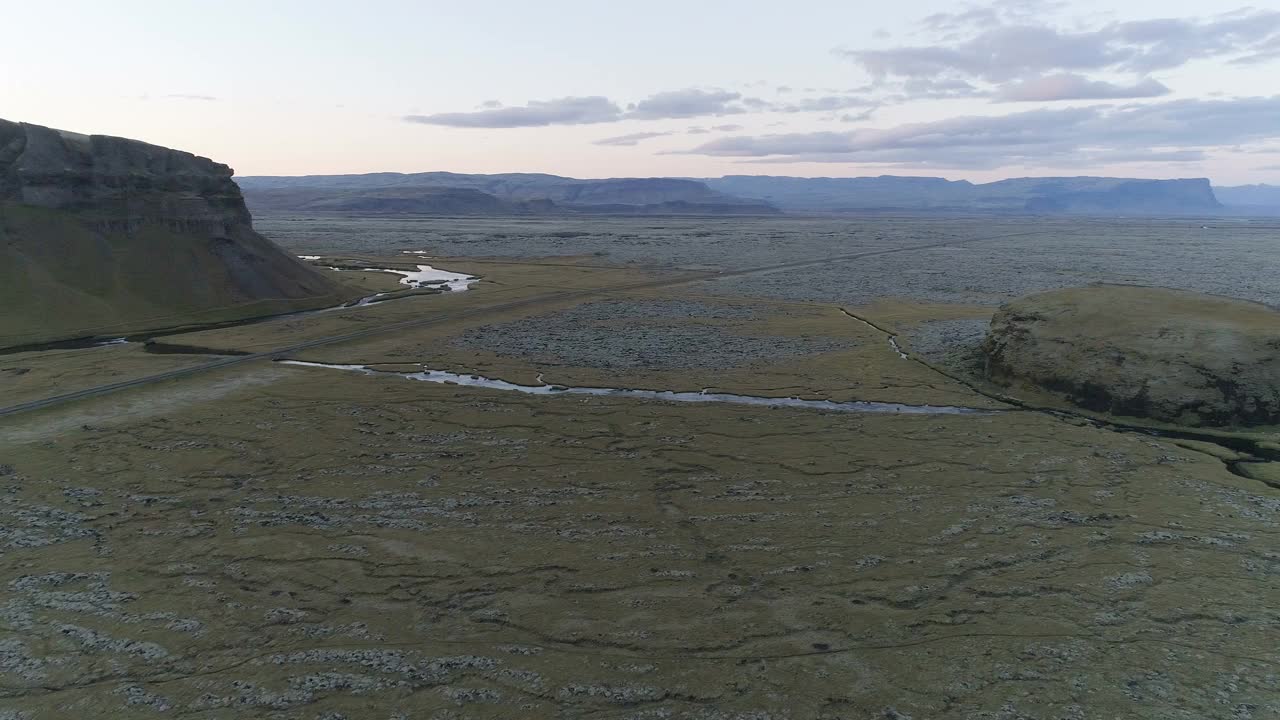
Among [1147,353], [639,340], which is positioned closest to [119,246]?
[639,340]

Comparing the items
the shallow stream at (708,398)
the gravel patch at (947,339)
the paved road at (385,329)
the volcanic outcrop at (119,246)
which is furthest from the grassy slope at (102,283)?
the gravel patch at (947,339)

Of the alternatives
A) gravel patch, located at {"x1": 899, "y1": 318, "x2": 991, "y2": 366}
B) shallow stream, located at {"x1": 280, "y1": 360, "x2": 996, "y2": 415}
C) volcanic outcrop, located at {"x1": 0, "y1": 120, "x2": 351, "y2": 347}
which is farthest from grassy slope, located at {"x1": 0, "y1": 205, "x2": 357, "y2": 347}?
gravel patch, located at {"x1": 899, "y1": 318, "x2": 991, "y2": 366}

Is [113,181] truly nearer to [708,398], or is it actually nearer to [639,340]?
[639,340]

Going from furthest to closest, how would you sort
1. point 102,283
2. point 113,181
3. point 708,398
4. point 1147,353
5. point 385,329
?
point 113,181 < point 102,283 < point 385,329 < point 708,398 < point 1147,353

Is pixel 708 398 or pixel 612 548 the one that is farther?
pixel 708 398

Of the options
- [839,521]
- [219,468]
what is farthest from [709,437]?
[219,468]

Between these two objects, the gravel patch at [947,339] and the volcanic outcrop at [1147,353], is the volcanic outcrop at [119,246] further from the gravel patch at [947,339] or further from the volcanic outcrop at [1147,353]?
the volcanic outcrop at [1147,353]

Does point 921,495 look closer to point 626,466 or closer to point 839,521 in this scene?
point 839,521
